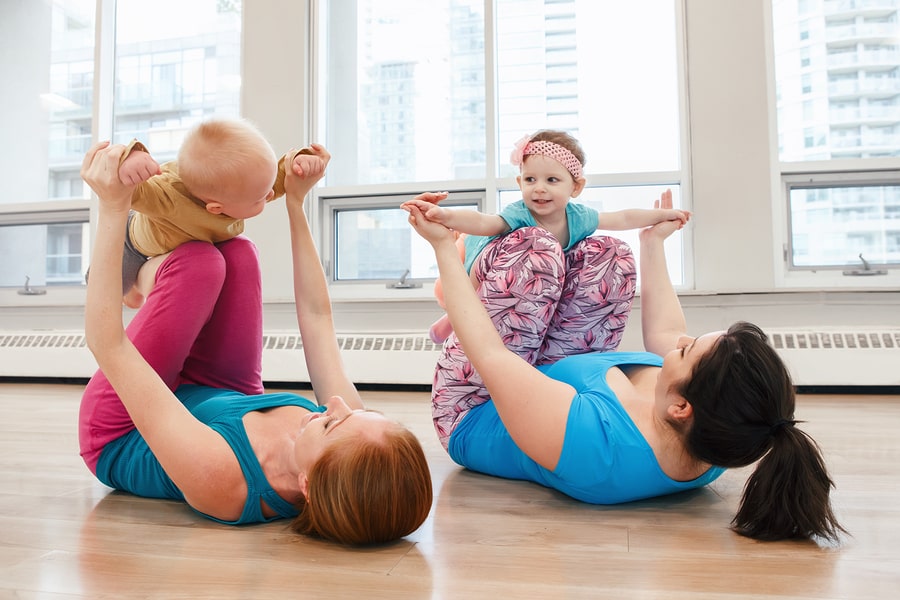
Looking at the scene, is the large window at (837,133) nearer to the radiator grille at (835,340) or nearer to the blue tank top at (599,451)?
the radiator grille at (835,340)

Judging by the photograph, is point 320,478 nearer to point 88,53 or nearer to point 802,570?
point 802,570

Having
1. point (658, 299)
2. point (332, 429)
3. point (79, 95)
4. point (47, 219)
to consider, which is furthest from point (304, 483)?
point (79, 95)

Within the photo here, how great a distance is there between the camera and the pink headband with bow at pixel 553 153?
188 cm

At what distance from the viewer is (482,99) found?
393 centimetres

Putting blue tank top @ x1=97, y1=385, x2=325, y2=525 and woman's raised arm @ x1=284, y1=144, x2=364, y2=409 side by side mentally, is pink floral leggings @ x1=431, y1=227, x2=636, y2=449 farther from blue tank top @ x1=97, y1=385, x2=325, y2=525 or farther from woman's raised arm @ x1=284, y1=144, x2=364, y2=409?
blue tank top @ x1=97, y1=385, x2=325, y2=525

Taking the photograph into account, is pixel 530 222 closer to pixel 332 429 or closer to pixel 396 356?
pixel 332 429

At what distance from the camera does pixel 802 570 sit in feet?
3.26

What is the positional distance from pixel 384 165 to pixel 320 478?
3201mm

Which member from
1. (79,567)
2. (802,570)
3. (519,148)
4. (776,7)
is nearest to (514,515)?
(802,570)

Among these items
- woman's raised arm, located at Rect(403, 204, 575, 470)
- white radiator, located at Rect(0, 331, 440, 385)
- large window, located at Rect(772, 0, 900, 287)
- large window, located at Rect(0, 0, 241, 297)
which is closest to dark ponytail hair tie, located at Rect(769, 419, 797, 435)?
woman's raised arm, located at Rect(403, 204, 575, 470)

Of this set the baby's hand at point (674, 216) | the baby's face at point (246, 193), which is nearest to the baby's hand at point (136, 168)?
the baby's face at point (246, 193)

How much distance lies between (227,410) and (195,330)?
0.24m

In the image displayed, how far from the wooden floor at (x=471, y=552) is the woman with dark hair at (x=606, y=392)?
0.07 meters

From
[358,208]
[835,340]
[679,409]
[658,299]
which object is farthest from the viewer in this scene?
[358,208]
